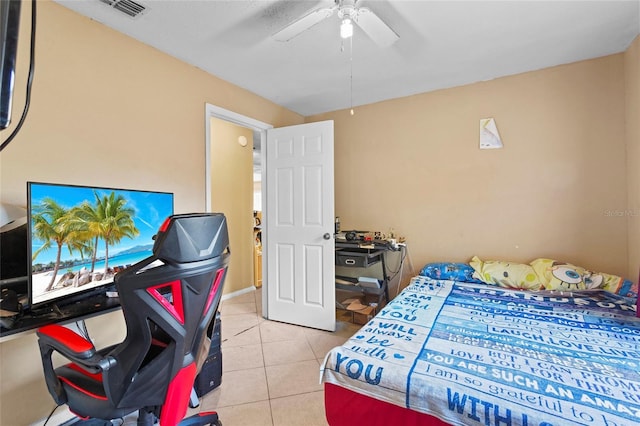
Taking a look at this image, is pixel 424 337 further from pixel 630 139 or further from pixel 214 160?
pixel 214 160

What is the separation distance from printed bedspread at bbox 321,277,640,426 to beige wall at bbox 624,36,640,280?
0.44 m

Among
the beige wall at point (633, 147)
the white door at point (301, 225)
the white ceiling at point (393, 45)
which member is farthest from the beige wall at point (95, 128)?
the beige wall at point (633, 147)

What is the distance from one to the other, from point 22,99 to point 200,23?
1.10 m

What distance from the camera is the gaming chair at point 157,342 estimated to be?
0.99 meters

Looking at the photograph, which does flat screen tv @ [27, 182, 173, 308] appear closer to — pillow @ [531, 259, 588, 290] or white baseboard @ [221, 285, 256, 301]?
white baseboard @ [221, 285, 256, 301]

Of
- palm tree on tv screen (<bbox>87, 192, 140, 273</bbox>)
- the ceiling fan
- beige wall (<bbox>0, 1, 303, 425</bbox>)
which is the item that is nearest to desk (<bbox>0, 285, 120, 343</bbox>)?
palm tree on tv screen (<bbox>87, 192, 140, 273</bbox>)

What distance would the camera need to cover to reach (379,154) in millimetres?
→ 3262

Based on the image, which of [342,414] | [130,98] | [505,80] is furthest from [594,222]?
[130,98]

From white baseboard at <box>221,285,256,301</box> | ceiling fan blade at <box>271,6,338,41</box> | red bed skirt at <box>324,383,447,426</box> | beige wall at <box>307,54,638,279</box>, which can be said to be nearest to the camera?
red bed skirt at <box>324,383,447,426</box>

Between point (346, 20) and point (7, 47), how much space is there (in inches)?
56.6

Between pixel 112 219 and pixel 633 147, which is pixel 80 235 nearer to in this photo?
pixel 112 219

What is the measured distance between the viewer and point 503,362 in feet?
4.11

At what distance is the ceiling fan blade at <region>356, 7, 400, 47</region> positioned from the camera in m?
1.48

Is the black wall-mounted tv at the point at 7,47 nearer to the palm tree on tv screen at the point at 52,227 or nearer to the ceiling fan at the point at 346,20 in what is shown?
the palm tree on tv screen at the point at 52,227
